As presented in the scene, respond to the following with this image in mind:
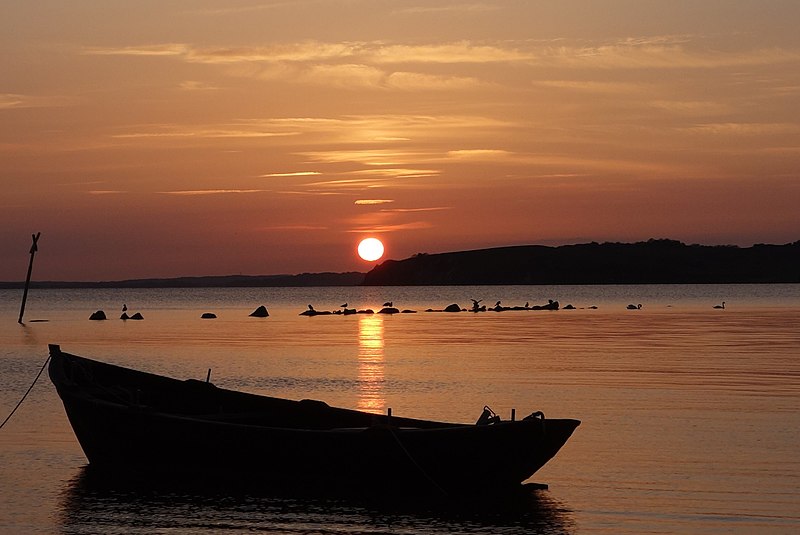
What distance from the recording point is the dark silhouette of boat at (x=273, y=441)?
19812 millimetres

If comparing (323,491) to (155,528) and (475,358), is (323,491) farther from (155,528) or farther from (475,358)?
(475,358)

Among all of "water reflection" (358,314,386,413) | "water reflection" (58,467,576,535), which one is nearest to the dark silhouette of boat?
"water reflection" (58,467,576,535)

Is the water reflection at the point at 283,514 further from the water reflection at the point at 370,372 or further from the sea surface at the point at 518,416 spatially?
the water reflection at the point at 370,372

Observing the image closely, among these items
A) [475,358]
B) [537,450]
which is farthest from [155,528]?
[475,358]

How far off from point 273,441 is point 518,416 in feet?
36.6

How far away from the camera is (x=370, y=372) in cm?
4544

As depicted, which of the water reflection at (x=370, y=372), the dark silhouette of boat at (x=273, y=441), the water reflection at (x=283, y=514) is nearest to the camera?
the water reflection at (x=283, y=514)

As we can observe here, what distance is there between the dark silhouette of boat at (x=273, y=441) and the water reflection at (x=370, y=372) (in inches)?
Result: 341

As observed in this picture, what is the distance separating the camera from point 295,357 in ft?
176

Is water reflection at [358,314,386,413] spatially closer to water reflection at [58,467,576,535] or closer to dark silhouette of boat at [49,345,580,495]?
dark silhouette of boat at [49,345,580,495]

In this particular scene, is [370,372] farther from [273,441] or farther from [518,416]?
[273,441]

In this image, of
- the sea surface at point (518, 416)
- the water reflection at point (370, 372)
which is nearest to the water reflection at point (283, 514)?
the sea surface at point (518, 416)

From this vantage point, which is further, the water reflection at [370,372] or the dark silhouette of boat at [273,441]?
the water reflection at [370,372]

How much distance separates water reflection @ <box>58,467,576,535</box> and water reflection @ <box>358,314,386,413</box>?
A: 39.2 feet
